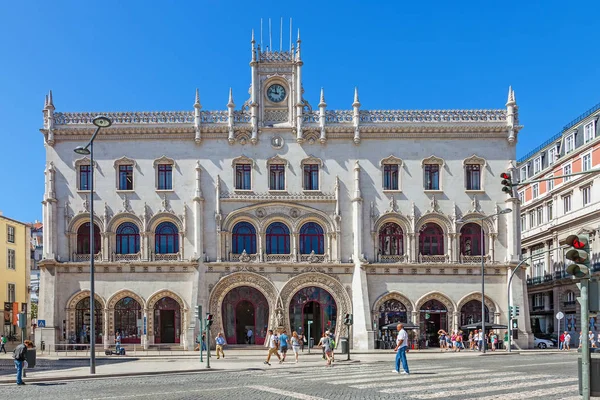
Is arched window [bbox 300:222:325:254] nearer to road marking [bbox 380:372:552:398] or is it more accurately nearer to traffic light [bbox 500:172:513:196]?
road marking [bbox 380:372:552:398]

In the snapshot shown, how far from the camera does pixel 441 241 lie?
49.1m

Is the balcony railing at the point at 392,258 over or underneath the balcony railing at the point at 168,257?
underneath

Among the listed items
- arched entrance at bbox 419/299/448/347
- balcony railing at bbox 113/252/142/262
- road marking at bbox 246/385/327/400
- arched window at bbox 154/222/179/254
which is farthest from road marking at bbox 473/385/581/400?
balcony railing at bbox 113/252/142/262

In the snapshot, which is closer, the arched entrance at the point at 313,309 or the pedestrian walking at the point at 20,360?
the pedestrian walking at the point at 20,360

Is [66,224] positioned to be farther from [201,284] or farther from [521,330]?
[521,330]

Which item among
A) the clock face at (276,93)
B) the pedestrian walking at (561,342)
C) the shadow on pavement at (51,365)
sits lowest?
the pedestrian walking at (561,342)

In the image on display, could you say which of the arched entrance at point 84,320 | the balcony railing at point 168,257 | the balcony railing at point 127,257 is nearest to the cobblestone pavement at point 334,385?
the balcony railing at point 168,257

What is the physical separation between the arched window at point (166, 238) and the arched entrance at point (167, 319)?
3.21m

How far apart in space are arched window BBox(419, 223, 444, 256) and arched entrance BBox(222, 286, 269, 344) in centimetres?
1110

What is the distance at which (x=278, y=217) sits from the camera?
4859cm

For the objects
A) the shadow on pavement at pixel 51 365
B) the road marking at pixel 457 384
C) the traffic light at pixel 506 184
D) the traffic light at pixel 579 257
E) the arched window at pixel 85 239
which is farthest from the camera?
the arched window at pixel 85 239

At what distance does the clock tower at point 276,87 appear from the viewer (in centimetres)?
4938

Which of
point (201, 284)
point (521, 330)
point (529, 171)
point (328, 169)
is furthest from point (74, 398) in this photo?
point (529, 171)

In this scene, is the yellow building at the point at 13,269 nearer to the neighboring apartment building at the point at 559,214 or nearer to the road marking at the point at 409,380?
the neighboring apartment building at the point at 559,214
